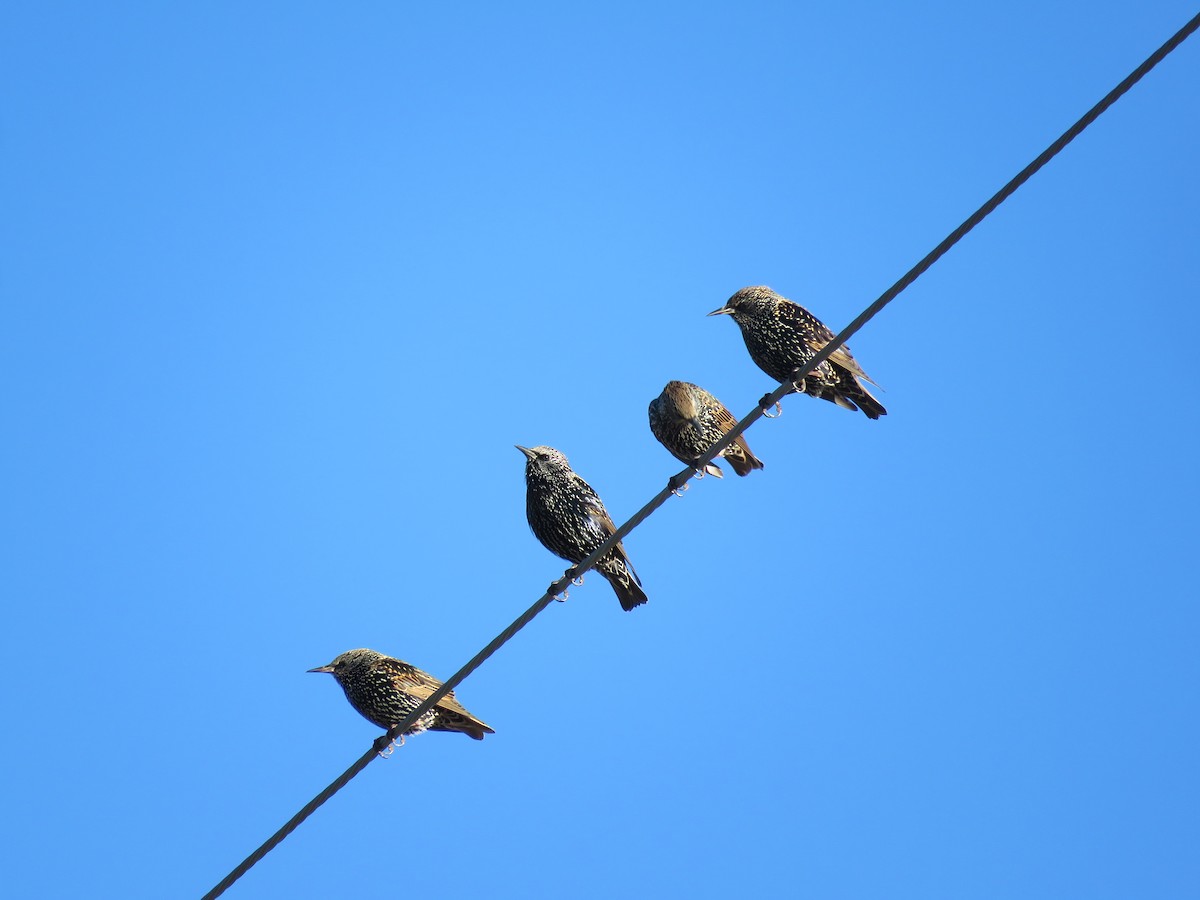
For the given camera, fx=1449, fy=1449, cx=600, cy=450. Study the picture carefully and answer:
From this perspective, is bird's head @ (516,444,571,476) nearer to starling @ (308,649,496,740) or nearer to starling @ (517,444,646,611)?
starling @ (517,444,646,611)

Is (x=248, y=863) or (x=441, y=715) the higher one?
(x=441, y=715)

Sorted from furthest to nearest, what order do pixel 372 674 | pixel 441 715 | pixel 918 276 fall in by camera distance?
pixel 372 674 < pixel 441 715 < pixel 918 276

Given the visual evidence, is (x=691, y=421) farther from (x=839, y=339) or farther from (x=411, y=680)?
(x=839, y=339)

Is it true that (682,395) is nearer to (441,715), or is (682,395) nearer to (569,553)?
(569,553)

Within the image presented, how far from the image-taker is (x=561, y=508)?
7.71 metres

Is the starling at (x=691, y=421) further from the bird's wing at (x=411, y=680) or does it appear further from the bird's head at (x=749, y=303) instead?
the bird's wing at (x=411, y=680)

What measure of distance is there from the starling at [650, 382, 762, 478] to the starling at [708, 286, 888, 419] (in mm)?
421

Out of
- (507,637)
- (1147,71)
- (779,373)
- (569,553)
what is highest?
(779,373)

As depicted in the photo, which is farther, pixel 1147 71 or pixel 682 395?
pixel 682 395

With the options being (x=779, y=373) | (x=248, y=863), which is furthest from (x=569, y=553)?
(x=248, y=863)

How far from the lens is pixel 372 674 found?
25.7 ft

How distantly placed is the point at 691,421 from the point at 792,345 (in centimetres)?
73

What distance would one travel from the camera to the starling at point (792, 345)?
8203mm

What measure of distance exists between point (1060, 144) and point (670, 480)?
9.06ft
